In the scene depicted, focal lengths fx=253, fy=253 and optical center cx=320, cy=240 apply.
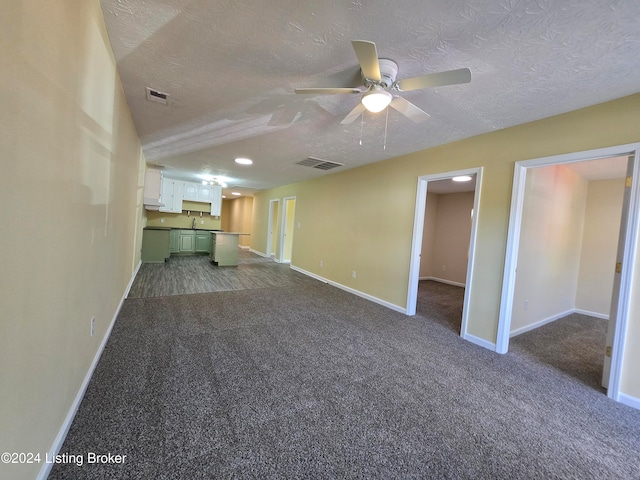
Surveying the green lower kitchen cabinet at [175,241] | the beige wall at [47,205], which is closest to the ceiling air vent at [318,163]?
the beige wall at [47,205]

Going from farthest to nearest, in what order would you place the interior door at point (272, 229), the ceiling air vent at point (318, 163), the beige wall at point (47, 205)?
the interior door at point (272, 229)
the ceiling air vent at point (318, 163)
the beige wall at point (47, 205)

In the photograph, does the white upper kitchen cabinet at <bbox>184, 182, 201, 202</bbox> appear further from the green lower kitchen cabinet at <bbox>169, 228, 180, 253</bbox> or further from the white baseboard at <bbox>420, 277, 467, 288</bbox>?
the white baseboard at <bbox>420, 277, 467, 288</bbox>

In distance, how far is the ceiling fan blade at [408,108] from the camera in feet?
6.35

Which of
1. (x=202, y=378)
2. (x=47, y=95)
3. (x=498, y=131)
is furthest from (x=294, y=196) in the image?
(x=47, y=95)

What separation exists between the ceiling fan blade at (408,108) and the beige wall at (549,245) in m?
1.88

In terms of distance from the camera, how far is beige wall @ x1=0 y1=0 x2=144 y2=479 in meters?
0.82

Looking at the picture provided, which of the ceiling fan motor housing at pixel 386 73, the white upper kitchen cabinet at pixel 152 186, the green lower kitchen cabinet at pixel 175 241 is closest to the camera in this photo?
the ceiling fan motor housing at pixel 386 73

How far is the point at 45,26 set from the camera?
97cm

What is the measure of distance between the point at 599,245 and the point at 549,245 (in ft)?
5.08

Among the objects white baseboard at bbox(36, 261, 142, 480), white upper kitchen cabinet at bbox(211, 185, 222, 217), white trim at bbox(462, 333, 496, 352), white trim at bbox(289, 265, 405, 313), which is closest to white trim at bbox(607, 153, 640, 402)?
white trim at bbox(462, 333, 496, 352)

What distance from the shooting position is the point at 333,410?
5.66ft

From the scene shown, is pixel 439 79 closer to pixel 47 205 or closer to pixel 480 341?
pixel 47 205

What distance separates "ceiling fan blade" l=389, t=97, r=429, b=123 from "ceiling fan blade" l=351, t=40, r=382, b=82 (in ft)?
0.93

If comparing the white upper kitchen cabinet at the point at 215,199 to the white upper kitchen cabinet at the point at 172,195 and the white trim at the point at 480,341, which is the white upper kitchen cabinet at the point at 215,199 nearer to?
the white upper kitchen cabinet at the point at 172,195
